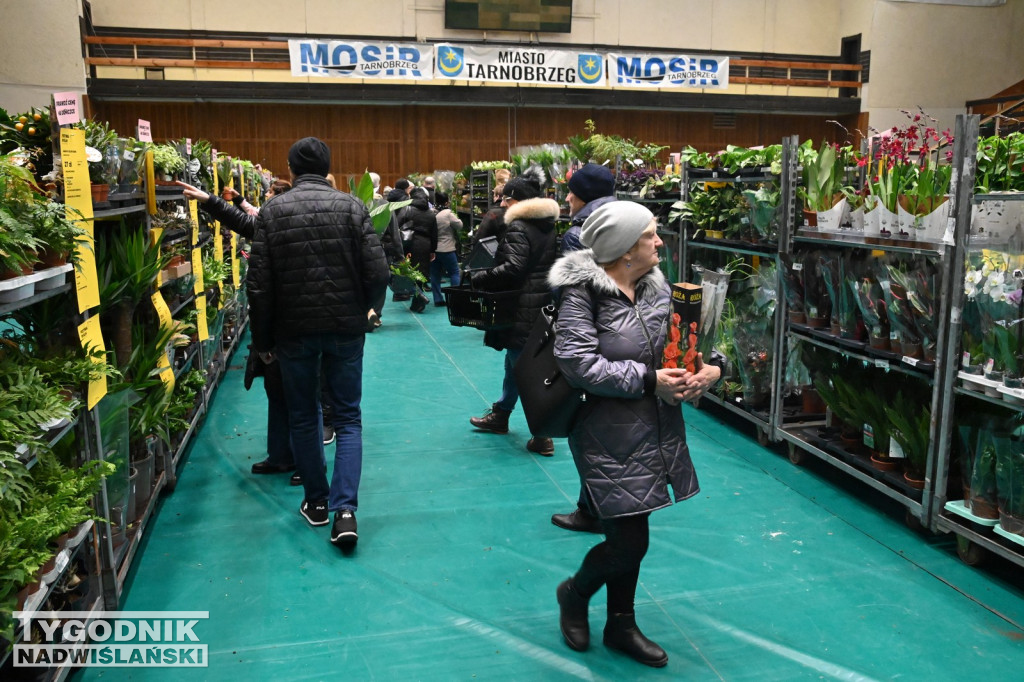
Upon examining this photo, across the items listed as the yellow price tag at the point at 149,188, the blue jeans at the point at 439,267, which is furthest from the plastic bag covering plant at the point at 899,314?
the blue jeans at the point at 439,267

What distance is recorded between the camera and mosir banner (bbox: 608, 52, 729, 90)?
15195mm

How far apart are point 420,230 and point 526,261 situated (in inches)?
211

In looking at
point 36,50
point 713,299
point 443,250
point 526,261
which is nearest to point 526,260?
point 526,261

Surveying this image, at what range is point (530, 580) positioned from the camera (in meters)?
3.20

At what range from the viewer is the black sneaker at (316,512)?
3699mm

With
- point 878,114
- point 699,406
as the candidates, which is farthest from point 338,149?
point 699,406

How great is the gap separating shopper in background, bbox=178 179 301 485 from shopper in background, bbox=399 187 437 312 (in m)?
5.37

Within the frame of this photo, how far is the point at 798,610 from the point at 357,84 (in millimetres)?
13965

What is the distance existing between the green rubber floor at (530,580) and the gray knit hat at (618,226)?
4.35 ft

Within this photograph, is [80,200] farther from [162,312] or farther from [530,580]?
[530,580]

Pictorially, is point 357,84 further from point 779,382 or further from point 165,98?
point 779,382

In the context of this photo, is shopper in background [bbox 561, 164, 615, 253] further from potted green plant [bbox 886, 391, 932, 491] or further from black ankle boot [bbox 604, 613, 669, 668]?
black ankle boot [bbox 604, 613, 669, 668]

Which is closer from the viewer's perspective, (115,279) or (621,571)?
(621,571)

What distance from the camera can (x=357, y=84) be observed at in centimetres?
1513
